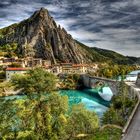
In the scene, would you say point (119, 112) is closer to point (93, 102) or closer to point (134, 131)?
point (134, 131)

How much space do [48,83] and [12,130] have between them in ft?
34.1

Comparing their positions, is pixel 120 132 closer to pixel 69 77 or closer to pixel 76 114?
pixel 76 114

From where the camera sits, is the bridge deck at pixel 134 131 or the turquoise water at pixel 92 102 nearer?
the bridge deck at pixel 134 131

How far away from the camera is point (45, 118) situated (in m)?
40.0

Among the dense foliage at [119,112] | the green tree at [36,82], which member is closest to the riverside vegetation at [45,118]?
the green tree at [36,82]

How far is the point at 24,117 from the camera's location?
3812 cm

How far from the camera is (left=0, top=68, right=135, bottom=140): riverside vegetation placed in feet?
114

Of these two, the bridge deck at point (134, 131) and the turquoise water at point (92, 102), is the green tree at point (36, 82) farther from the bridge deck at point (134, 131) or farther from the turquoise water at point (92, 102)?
the turquoise water at point (92, 102)

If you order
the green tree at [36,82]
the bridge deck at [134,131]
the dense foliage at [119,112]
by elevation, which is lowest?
the dense foliage at [119,112]

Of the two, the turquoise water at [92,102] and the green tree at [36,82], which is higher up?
the green tree at [36,82]

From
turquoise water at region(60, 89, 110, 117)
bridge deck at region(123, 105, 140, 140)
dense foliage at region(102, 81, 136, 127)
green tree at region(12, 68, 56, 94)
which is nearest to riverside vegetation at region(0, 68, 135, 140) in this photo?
green tree at region(12, 68, 56, 94)

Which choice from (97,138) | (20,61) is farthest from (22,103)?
(20,61)

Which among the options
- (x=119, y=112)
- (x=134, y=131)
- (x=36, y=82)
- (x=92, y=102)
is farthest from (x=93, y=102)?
(x=134, y=131)

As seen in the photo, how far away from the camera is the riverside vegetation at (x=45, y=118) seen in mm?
34812
